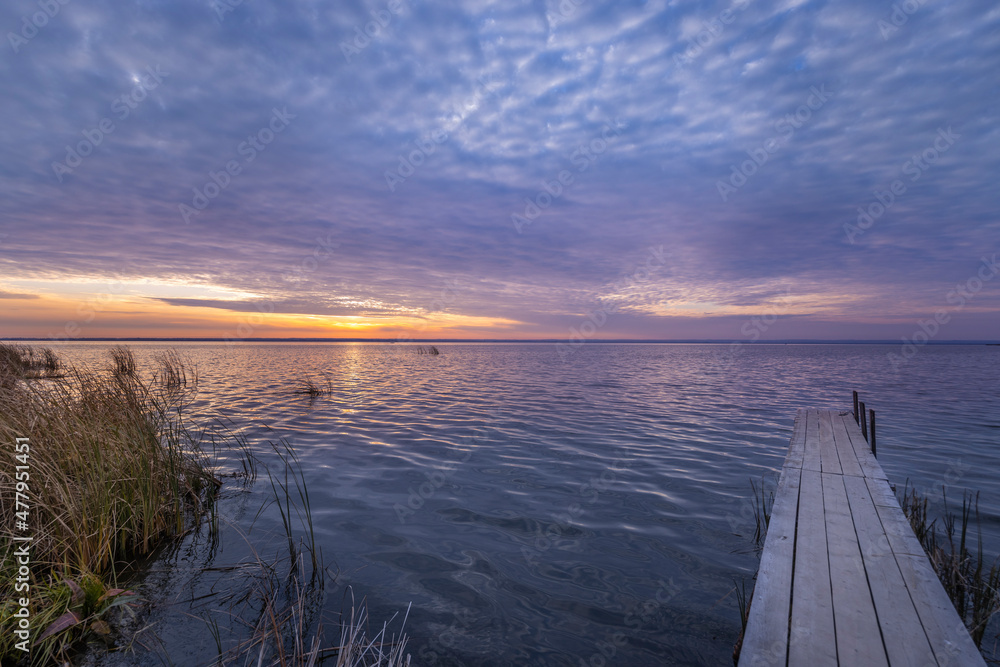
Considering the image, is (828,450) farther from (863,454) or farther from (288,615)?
(288,615)

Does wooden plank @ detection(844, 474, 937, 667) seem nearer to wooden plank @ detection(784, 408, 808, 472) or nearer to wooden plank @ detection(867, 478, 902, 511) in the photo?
wooden plank @ detection(867, 478, 902, 511)

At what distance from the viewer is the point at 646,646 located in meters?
4.16

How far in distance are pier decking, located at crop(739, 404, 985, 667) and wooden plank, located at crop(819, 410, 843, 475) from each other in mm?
1263

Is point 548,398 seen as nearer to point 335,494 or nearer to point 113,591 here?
point 335,494

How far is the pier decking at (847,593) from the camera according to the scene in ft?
9.93

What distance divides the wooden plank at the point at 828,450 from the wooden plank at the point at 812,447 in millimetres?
73

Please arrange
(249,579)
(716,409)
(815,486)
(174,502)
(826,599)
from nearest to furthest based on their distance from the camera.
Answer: (826,599)
(249,579)
(174,502)
(815,486)
(716,409)

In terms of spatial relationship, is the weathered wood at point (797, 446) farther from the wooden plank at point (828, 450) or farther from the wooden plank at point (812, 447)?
the wooden plank at point (828, 450)

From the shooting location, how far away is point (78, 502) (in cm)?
461

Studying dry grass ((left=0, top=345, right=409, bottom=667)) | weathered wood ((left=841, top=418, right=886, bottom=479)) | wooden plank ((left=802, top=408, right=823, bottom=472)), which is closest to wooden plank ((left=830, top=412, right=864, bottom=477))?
weathered wood ((left=841, top=418, right=886, bottom=479))

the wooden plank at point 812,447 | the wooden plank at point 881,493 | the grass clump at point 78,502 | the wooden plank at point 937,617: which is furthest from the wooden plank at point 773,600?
the grass clump at point 78,502

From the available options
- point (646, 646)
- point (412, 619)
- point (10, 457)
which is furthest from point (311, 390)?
point (646, 646)

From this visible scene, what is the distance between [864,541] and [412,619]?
4.98 m

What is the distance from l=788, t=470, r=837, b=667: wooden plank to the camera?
9.97 feet
